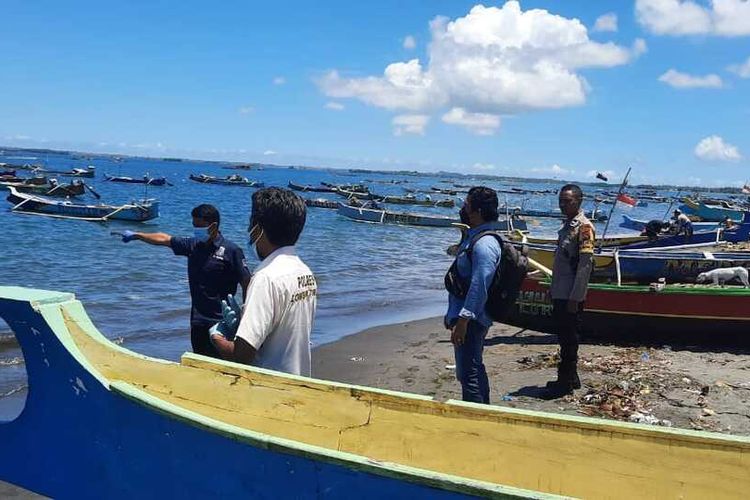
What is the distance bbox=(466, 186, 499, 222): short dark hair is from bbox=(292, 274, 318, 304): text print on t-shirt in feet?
5.57

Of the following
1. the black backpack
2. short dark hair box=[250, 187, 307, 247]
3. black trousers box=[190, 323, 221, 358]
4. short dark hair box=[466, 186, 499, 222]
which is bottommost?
black trousers box=[190, 323, 221, 358]

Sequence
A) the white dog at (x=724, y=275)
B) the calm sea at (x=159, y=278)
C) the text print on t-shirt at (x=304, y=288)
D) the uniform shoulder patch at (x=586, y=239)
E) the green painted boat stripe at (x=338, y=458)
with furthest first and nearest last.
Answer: the calm sea at (x=159, y=278) → the white dog at (x=724, y=275) → the uniform shoulder patch at (x=586, y=239) → the text print on t-shirt at (x=304, y=288) → the green painted boat stripe at (x=338, y=458)

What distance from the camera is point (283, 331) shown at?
2.98 m

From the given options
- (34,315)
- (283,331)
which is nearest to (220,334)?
(283,331)

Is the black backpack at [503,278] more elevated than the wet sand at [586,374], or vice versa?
the black backpack at [503,278]

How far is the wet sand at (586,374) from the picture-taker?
609 centimetres

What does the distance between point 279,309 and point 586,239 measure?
3784mm

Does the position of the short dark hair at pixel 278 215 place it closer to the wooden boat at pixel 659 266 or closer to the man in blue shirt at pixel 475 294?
the man in blue shirt at pixel 475 294

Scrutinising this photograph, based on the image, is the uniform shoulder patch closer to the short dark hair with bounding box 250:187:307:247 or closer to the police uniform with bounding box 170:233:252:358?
the police uniform with bounding box 170:233:252:358

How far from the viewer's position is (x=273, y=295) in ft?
9.13

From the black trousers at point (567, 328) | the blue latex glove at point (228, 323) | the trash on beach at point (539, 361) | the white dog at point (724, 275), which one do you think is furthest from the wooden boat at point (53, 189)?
the blue latex glove at point (228, 323)

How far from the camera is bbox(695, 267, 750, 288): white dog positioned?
9570 mm

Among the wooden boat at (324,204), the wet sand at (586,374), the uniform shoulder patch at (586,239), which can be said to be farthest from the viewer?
the wooden boat at (324,204)

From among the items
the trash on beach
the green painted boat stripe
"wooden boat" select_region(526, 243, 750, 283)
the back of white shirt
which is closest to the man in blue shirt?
the back of white shirt
